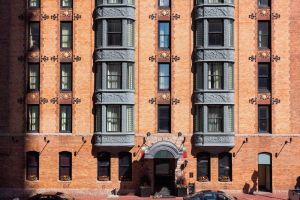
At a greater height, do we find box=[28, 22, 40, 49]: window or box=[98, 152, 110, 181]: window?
box=[28, 22, 40, 49]: window

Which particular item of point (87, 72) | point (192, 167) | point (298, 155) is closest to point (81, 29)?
point (87, 72)

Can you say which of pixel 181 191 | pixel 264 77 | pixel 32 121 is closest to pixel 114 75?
pixel 32 121

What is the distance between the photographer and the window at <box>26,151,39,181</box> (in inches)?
1750

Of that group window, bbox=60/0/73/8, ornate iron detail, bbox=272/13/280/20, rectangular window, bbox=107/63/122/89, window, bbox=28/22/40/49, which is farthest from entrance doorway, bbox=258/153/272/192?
window, bbox=28/22/40/49

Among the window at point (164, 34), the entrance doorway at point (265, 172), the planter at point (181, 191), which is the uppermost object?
the window at point (164, 34)

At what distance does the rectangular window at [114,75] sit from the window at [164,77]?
11.2 ft

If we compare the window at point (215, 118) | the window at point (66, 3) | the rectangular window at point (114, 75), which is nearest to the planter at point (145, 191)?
the window at point (215, 118)

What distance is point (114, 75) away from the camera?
4381cm

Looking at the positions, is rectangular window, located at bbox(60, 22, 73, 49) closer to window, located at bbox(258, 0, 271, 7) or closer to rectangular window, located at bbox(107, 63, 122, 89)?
rectangular window, located at bbox(107, 63, 122, 89)

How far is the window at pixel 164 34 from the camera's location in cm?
4447

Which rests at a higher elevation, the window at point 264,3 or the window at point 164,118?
the window at point 264,3

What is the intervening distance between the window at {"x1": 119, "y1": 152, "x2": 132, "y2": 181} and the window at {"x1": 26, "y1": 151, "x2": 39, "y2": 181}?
715 cm

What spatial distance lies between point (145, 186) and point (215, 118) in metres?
8.08

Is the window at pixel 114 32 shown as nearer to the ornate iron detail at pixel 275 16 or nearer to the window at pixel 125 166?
the window at pixel 125 166
